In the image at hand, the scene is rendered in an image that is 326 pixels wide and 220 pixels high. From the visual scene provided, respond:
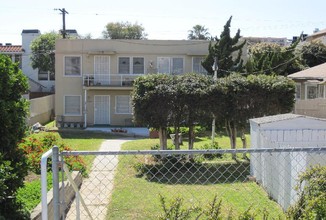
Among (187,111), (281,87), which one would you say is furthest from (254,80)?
(187,111)

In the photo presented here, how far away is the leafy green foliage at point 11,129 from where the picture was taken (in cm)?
611

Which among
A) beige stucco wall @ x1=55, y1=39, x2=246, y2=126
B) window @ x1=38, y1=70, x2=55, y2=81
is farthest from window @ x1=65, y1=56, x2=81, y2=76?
window @ x1=38, y1=70, x2=55, y2=81

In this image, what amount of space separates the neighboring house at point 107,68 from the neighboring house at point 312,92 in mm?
7260

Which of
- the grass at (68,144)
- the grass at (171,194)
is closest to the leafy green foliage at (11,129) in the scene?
the grass at (68,144)

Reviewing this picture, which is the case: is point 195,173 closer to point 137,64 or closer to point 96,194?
point 96,194

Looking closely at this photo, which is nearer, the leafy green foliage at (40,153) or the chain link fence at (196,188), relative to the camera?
the chain link fence at (196,188)

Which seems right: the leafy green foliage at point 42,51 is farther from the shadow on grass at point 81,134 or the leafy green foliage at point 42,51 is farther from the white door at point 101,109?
the shadow on grass at point 81,134

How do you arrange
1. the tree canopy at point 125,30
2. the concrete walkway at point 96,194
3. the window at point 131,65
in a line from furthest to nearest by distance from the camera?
the tree canopy at point 125,30 → the window at point 131,65 → the concrete walkway at point 96,194

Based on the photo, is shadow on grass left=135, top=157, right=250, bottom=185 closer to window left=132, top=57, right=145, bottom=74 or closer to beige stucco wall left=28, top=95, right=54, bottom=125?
beige stucco wall left=28, top=95, right=54, bottom=125

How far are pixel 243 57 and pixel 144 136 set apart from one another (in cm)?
1070

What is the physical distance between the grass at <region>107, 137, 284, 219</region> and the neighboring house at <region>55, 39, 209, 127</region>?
694 inches

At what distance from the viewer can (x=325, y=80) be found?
25.3 m

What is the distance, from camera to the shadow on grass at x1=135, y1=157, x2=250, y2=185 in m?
13.4

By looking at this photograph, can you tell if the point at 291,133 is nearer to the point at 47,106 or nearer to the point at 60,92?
the point at 60,92
